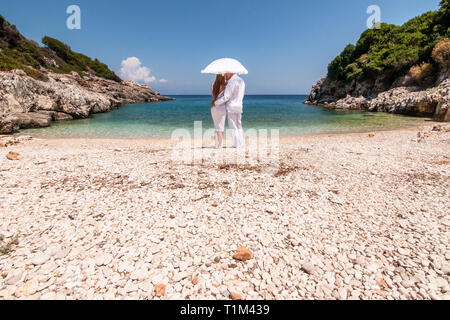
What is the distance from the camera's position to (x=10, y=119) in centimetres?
1488

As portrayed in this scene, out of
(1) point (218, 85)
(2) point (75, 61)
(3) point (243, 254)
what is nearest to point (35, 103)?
(1) point (218, 85)

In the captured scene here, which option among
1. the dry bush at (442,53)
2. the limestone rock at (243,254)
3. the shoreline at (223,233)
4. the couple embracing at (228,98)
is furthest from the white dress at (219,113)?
the dry bush at (442,53)

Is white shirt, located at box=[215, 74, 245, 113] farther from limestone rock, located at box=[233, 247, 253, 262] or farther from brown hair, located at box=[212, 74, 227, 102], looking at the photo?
limestone rock, located at box=[233, 247, 253, 262]

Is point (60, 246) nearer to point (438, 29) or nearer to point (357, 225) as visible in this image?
point (357, 225)

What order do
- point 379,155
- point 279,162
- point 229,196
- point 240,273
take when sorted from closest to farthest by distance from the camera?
point 240,273
point 229,196
point 279,162
point 379,155

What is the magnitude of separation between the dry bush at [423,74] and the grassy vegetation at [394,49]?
0.57 ft

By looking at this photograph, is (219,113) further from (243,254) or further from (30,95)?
(30,95)

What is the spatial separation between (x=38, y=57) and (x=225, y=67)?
2313 inches

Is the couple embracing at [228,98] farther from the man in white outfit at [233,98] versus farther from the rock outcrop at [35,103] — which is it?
the rock outcrop at [35,103]

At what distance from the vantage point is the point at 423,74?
33.7 metres

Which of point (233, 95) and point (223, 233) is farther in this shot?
point (233, 95)

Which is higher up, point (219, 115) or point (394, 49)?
point (394, 49)
